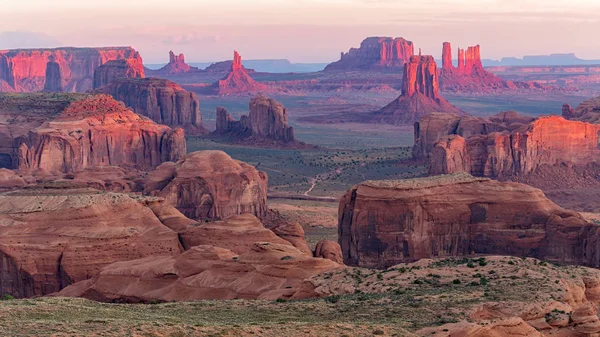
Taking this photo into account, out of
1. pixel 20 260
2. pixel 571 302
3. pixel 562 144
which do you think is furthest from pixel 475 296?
pixel 562 144

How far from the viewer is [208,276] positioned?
5031cm

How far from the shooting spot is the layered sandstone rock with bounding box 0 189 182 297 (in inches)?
2247

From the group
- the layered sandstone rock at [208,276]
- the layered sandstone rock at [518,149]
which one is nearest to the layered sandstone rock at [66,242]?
the layered sandstone rock at [208,276]

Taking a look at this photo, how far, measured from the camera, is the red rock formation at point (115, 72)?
639 ft

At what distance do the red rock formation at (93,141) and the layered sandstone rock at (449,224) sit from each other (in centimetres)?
4489

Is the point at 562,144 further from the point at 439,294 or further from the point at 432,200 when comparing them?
the point at 439,294

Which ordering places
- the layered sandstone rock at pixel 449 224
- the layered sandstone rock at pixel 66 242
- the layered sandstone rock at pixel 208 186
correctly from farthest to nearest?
the layered sandstone rock at pixel 208 186 → the layered sandstone rock at pixel 449 224 → the layered sandstone rock at pixel 66 242

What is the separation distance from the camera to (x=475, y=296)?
133 ft

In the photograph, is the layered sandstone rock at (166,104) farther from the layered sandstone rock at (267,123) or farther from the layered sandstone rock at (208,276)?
the layered sandstone rock at (208,276)

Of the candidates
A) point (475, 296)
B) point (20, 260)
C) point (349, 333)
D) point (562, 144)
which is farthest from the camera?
point (562, 144)

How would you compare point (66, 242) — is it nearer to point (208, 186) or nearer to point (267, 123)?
point (208, 186)

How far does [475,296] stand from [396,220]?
850 inches

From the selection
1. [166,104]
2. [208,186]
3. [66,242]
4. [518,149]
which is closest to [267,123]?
[166,104]

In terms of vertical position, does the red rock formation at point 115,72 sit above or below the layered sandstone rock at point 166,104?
above
